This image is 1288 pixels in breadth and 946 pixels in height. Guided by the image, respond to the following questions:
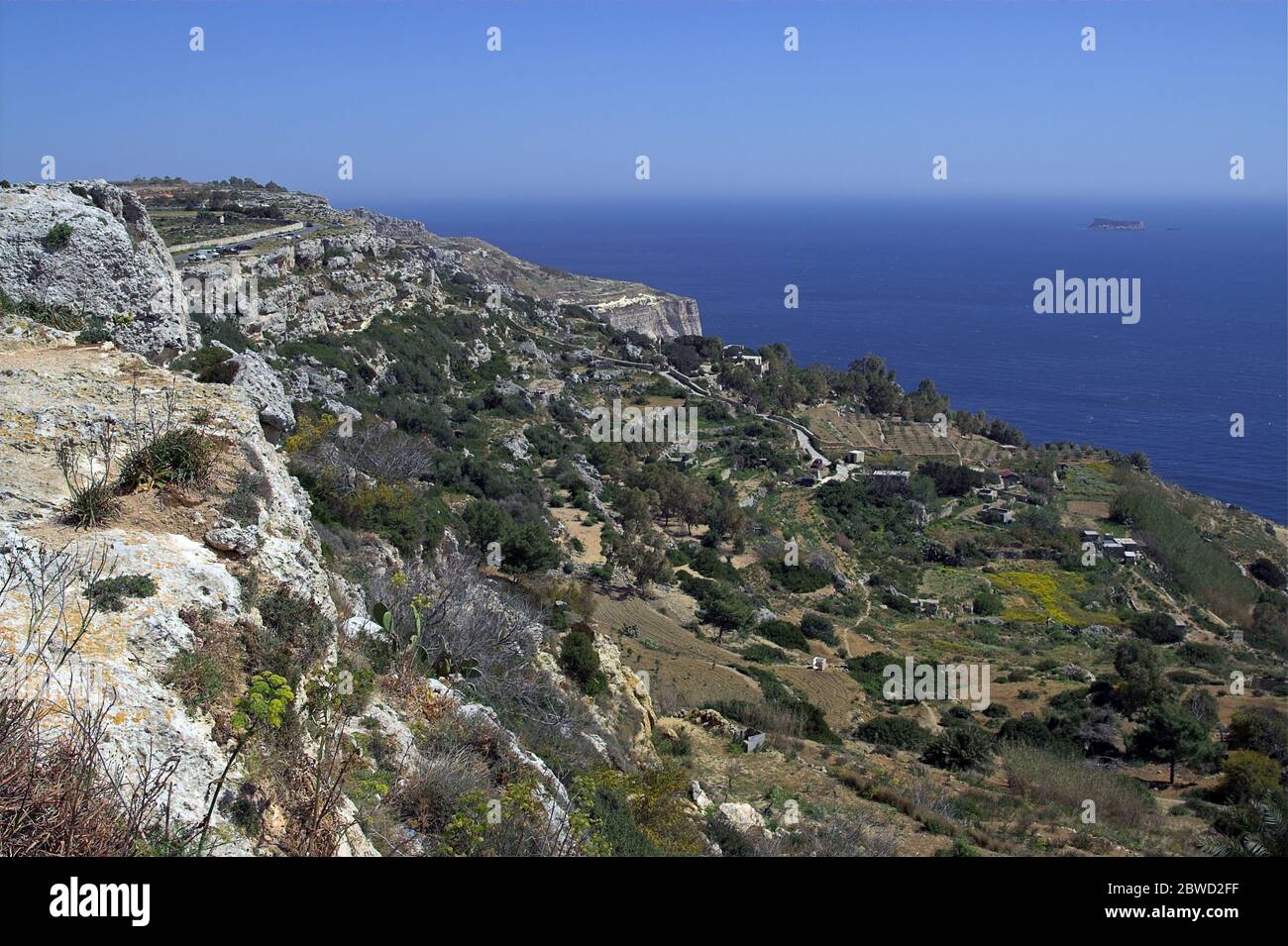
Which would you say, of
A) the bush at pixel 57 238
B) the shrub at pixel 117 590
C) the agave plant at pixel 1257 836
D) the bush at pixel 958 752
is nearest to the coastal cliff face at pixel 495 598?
A: the shrub at pixel 117 590

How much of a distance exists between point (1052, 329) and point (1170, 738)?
300 feet

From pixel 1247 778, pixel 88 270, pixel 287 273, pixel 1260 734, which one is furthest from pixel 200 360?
pixel 287 273

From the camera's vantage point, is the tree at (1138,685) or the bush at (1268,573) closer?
the tree at (1138,685)

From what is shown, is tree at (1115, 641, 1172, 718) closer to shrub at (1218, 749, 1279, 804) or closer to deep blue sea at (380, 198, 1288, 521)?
shrub at (1218, 749, 1279, 804)

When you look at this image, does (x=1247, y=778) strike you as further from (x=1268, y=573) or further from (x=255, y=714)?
(x=1268, y=573)

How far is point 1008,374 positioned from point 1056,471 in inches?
1430

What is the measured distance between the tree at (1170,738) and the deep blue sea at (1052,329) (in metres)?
38.4

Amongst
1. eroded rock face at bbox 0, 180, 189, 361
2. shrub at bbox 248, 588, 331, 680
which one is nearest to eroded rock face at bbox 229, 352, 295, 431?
eroded rock face at bbox 0, 180, 189, 361

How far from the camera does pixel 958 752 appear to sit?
1509 cm

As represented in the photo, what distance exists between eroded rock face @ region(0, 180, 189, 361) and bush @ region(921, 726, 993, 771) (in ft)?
45.5

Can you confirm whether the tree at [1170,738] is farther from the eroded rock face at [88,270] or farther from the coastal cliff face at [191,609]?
the eroded rock face at [88,270]

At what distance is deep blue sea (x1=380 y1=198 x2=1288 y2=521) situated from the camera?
60281 mm

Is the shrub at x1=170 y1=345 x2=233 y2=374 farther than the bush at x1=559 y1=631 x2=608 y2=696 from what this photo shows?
No

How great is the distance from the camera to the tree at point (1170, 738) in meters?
16.9
